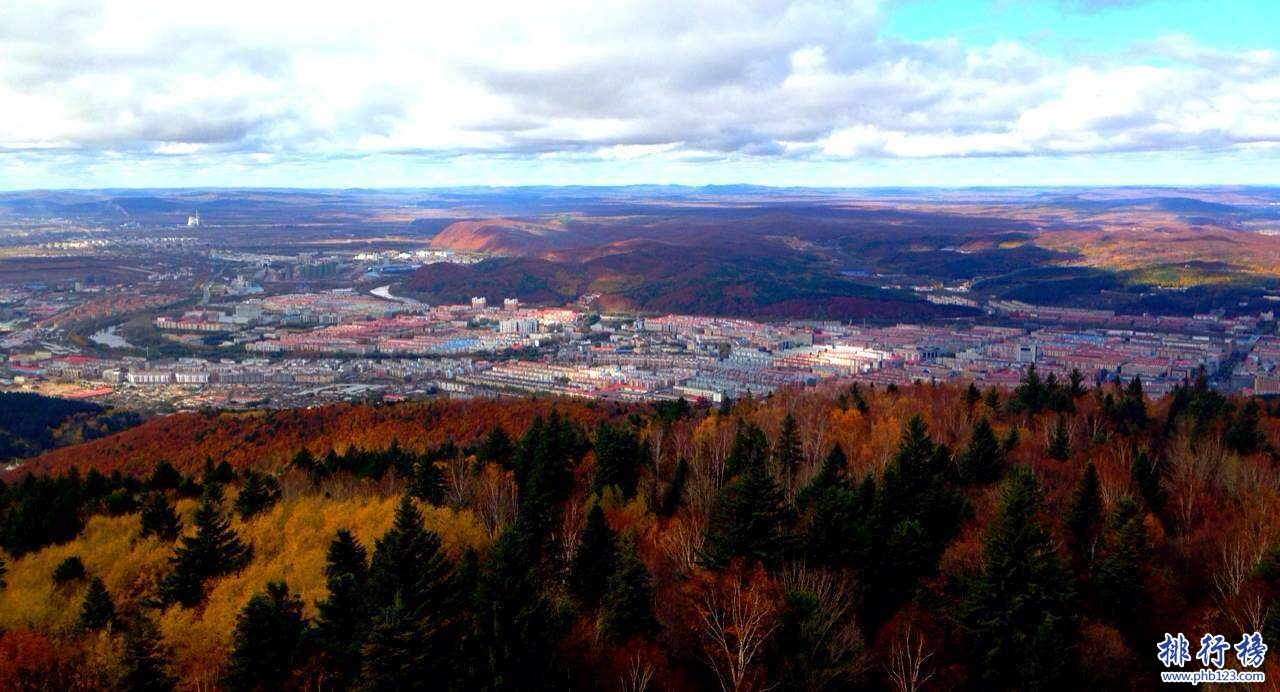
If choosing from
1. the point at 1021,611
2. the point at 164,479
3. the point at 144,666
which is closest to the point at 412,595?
the point at 144,666

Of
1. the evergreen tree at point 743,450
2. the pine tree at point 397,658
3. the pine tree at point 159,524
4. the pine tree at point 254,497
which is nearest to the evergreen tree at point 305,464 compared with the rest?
the pine tree at point 254,497

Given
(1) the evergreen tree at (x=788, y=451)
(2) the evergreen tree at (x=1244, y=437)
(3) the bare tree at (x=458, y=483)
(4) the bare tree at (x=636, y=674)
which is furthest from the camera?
(2) the evergreen tree at (x=1244, y=437)

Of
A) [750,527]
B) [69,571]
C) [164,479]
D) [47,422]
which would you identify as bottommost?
[47,422]

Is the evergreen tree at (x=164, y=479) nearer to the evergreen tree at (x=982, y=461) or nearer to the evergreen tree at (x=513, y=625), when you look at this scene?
the evergreen tree at (x=513, y=625)

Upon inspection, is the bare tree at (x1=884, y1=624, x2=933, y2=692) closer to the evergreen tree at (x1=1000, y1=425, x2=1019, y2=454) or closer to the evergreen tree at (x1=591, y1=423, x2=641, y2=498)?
the evergreen tree at (x1=591, y1=423, x2=641, y2=498)

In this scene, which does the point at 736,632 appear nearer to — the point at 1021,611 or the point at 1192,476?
the point at 1021,611

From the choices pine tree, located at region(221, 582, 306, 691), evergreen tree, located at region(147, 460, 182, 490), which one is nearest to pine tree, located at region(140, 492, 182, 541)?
evergreen tree, located at region(147, 460, 182, 490)
